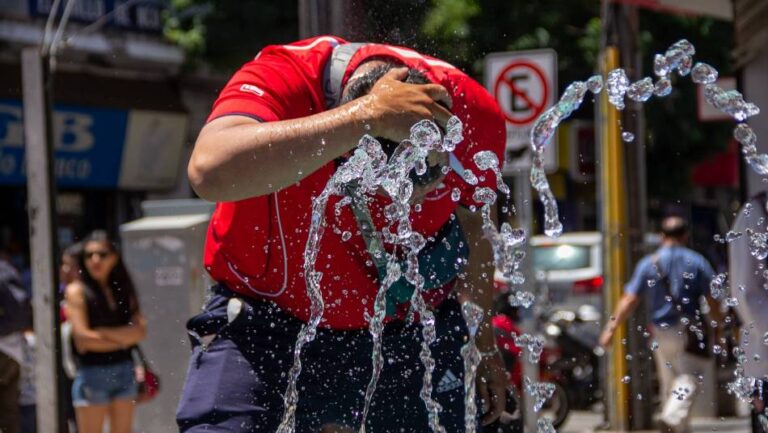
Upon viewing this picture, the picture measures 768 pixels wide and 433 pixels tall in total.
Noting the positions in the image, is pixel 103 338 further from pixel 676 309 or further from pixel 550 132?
pixel 550 132

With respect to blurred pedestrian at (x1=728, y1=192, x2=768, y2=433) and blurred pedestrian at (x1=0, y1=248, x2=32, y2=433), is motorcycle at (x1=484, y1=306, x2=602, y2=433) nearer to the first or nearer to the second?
blurred pedestrian at (x1=0, y1=248, x2=32, y2=433)

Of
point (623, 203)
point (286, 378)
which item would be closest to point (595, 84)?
point (286, 378)

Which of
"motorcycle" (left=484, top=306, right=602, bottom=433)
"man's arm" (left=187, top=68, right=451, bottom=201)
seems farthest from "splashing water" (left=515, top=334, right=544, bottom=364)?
"motorcycle" (left=484, top=306, right=602, bottom=433)

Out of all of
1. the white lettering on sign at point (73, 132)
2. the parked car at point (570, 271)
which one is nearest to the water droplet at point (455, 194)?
the parked car at point (570, 271)

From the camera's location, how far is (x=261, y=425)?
281 cm

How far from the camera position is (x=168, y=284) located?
787 centimetres

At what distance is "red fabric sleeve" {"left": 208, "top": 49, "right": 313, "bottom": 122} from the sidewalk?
25.5 ft

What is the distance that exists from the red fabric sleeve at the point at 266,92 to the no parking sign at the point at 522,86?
21.9ft

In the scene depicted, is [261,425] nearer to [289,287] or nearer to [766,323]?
[289,287]

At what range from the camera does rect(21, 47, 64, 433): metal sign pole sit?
6898 mm

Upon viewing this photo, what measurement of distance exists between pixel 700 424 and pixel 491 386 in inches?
318

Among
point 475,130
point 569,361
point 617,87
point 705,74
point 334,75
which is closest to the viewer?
point 334,75

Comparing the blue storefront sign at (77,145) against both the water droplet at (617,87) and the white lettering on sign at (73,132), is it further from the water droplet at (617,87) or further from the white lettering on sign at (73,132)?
the water droplet at (617,87)

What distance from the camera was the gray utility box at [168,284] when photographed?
7.73 meters
